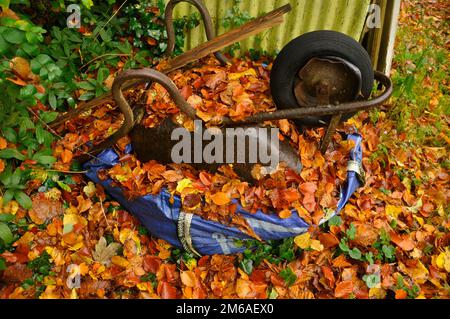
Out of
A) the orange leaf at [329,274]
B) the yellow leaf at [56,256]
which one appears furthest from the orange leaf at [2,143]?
the orange leaf at [329,274]

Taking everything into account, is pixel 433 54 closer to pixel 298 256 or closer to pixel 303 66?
pixel 303 66

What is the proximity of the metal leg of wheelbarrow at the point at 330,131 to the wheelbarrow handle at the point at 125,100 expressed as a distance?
93 centimetres

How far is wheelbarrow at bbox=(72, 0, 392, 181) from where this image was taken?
2299 millimetres

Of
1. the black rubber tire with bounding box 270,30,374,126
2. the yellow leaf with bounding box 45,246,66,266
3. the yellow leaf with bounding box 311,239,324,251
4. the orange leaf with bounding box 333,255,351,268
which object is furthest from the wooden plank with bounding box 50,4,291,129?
the orange leaf with bounding box 333,255,351,268

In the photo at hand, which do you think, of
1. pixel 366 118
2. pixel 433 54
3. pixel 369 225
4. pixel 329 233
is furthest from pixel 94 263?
pixel 433 54

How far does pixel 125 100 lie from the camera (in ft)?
7.39

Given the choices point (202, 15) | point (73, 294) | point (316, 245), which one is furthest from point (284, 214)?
point (202, 15)

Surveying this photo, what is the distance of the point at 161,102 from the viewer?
2.57 meters

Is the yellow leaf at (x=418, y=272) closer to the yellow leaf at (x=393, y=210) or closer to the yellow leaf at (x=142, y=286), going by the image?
the yellow leaf at (x=393, y=210)

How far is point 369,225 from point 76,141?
2.31m

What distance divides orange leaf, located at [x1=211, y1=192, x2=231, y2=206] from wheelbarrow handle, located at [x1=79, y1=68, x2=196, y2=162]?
55 centimetres

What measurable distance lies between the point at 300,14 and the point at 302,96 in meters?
1.40

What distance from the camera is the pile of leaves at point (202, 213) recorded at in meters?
2.33

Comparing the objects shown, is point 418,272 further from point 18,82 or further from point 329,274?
point 18,82
